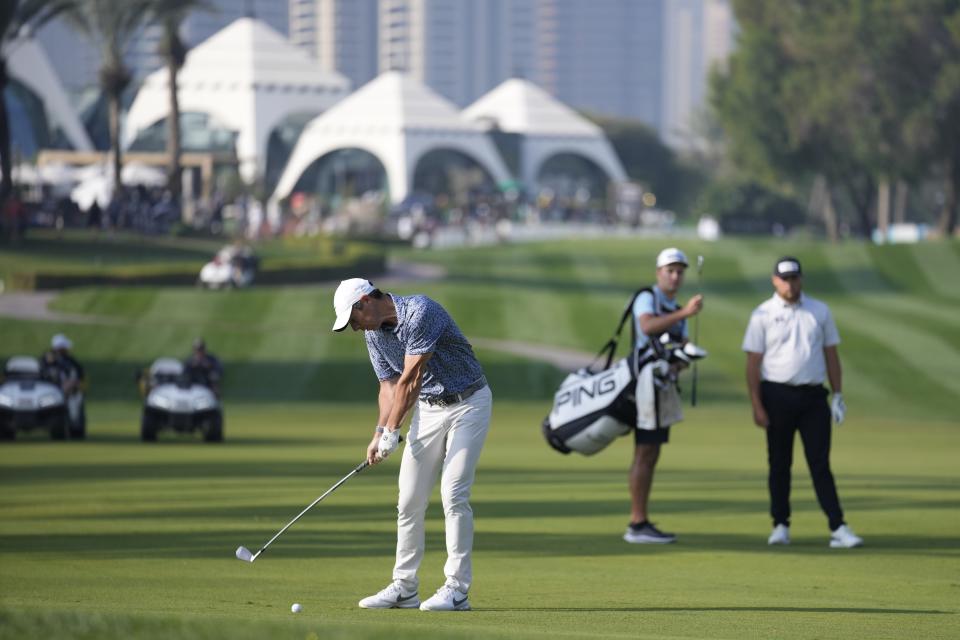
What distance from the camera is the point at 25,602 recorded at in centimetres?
969

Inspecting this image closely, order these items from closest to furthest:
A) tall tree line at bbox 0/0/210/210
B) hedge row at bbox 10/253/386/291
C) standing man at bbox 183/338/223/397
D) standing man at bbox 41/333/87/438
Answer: standing man at bbox 41/333/87/438 < standing man at bbox 183/338/223/397 < hedge row at bbox 10/253/386/291 < tall tree line at bbox 0/0/210/210

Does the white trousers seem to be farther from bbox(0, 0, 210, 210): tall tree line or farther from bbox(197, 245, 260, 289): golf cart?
bbox(0, 0, 210, 210): tall tree line

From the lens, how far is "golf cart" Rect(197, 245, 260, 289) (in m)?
49.4

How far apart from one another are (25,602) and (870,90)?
252ft

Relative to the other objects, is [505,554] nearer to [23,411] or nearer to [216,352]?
[23,411]

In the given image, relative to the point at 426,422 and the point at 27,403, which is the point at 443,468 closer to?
the point at 426,422

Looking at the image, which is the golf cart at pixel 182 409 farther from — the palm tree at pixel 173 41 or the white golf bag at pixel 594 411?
the palm tree at pixel 173 41

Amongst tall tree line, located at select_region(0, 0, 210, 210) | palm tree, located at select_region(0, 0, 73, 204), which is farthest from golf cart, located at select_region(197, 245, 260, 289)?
tall tree line, located at select_region(0, 0, 210, 210)

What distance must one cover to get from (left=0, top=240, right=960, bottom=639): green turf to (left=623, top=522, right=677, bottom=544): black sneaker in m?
0.11

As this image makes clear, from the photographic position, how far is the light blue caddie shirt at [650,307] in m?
13.1

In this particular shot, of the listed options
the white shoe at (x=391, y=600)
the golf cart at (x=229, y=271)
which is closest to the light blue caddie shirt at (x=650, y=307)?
the white shoe at (x=391, y=600)

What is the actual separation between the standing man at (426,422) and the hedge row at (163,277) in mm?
41816

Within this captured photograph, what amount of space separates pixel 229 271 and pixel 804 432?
37381mm

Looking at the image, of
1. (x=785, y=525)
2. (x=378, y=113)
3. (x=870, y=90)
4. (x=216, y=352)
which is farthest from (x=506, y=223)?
(x=785, y=525)
